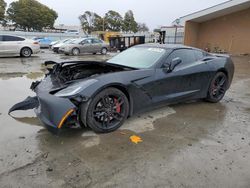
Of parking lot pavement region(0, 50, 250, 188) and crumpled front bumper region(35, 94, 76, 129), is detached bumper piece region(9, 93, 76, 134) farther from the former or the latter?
parking lot pavement region(0, 50, 250, 188)

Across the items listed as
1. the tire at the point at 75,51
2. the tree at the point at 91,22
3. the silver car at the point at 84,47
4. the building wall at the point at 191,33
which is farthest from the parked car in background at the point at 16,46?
the tree at the point at 91,22

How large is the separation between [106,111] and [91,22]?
72.2m

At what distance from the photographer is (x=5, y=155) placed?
276 centimetres

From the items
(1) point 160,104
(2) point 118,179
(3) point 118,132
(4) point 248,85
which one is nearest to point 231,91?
(4) point 248,85

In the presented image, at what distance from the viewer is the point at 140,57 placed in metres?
4.35

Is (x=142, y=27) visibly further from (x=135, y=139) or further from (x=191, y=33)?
(x=135, y=139)

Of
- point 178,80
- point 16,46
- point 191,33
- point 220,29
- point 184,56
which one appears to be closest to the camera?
point 178,80

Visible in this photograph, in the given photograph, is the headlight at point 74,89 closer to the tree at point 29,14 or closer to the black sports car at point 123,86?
the black sports car at point 123,86

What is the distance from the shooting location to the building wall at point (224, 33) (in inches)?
794

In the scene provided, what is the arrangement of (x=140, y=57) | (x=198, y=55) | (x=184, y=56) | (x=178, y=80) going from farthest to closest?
1. (x=198, y=55)
2. (x=184, y=56)
3. (x=140, y=57)
4. (x=178, y=80)

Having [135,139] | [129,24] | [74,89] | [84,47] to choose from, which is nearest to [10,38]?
[84,47]

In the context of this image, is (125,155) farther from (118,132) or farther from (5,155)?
(5,155)

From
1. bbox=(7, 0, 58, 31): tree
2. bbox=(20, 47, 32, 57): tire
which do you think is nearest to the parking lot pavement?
bbox=(20, 47, 32, 57): tire

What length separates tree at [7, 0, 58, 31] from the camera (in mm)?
50812
